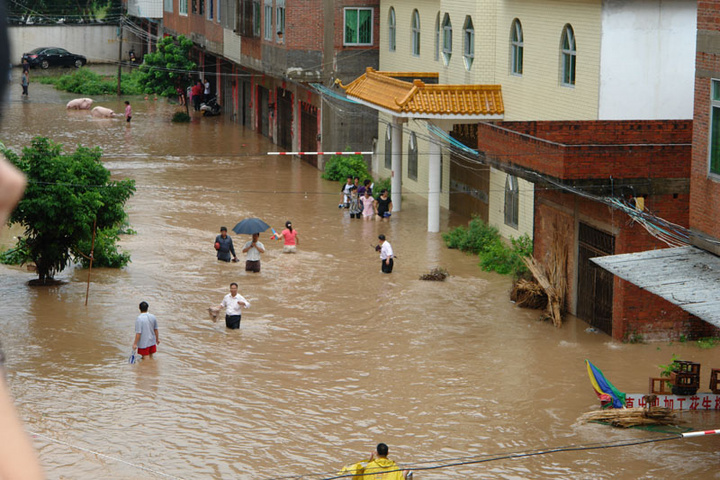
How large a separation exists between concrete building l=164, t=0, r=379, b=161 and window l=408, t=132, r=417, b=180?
3.54m

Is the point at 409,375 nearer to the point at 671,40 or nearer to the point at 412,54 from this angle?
the point at 671,40

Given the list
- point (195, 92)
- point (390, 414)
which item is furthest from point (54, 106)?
point (390, 414)

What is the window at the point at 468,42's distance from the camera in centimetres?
2983

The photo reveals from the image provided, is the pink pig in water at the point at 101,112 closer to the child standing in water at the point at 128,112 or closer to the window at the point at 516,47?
the child standing in water at the point at 128,112

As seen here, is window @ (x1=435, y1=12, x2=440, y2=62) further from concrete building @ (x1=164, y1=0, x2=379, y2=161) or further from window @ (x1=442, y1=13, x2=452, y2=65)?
concrete building @ (x1=164, y1=0, x2=379, y2=161)

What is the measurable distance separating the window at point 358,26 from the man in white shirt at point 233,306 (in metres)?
20.8

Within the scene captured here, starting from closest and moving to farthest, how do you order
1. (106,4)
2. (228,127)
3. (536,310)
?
(536,310), (228,127), (106,4)

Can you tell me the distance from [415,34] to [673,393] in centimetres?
2210

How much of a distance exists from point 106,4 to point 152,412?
71.0 meters

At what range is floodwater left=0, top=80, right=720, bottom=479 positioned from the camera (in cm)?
1402

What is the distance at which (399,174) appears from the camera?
33.2 metres

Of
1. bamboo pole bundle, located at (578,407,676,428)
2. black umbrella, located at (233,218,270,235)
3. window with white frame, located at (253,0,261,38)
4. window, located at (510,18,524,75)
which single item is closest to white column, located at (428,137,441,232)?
window, located at (510,18,524,75)

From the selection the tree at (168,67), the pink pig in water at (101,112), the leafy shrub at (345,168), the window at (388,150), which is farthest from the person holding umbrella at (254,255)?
the tree at (168,67)

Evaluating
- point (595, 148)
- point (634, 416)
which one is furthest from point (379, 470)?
point (595, 148)
